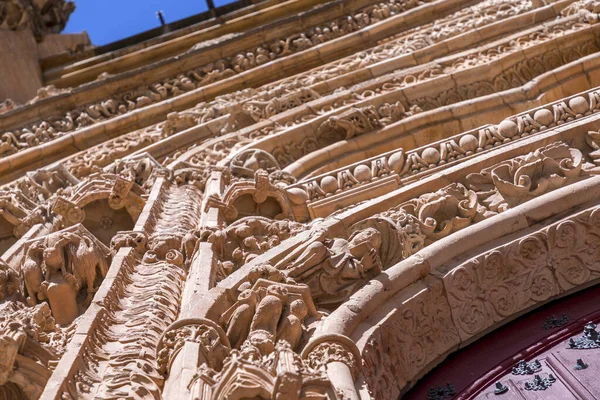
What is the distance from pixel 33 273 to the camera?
5.11m

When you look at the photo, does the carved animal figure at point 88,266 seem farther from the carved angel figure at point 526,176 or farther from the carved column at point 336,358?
the carved angel figure at point 526,176

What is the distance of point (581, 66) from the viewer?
28.4 feet

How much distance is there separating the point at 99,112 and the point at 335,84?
2583 millimetres

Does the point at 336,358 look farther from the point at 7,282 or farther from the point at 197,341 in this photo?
the point at 7,282

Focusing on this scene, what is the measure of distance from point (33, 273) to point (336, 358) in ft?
6.12

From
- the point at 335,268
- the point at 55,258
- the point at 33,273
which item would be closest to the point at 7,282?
the point at 33,273

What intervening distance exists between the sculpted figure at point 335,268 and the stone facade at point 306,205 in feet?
0.03

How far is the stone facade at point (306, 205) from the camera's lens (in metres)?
4.17

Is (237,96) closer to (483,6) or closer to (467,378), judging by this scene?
→ (483,6)

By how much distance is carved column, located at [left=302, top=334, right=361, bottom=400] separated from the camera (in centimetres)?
387

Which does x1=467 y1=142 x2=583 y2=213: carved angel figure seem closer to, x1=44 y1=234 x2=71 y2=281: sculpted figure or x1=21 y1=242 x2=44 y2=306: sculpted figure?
x1=44 y1=234 x2=71 y2=281: sculpted figure

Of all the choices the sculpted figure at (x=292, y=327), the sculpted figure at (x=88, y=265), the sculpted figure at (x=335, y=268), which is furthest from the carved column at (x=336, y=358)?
the sculpted figure at (x=88, y=265)

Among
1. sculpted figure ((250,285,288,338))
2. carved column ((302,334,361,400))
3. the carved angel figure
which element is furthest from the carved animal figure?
the carved angel figure

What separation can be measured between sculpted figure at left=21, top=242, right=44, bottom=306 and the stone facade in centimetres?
1
